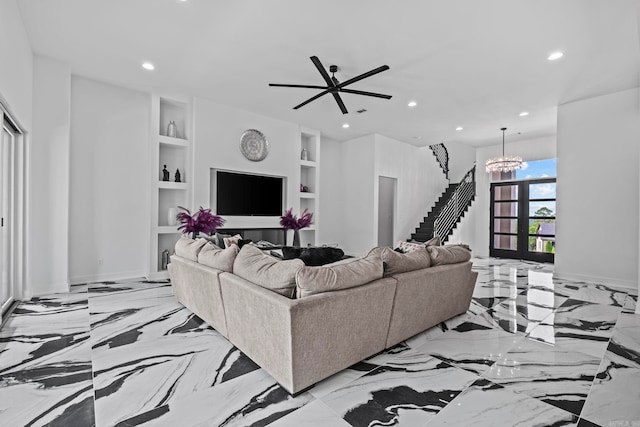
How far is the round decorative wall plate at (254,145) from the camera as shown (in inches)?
233

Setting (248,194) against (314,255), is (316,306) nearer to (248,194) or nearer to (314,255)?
(314,255)

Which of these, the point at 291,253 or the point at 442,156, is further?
the point at 442,156

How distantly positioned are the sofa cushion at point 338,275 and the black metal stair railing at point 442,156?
8321 millimetres

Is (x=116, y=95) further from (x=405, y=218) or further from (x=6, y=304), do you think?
(x=405, y=218)

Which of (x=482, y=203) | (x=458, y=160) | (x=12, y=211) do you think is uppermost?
(x=458, y=160)

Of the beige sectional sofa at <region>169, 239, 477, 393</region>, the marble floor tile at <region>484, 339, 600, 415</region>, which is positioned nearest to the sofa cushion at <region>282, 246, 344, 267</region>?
the beige sectional sofa at <region>169, 239, 477, 393</region>

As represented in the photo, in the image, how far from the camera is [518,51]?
3658 mm

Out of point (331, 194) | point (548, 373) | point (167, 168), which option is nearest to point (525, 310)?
point (548, 373)

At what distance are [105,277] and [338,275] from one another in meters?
4.50

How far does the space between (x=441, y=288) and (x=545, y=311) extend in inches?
65.3

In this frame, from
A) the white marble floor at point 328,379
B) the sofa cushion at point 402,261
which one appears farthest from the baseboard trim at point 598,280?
the sofa cushion at point 402,261

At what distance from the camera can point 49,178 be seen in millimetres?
4090

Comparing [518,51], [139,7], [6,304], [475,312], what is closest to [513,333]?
[475,312]

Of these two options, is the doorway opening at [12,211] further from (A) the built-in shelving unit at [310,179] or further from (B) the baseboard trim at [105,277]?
(A) the built-in shelving unit at [310,179]
